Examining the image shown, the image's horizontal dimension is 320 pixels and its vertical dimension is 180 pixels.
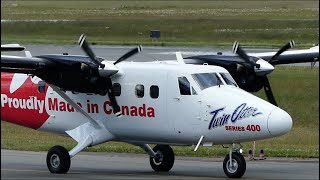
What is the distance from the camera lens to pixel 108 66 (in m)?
27.4

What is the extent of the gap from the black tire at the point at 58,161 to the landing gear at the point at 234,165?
3.81 meters

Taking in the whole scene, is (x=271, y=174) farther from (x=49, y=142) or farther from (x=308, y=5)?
(x=49, y=142)

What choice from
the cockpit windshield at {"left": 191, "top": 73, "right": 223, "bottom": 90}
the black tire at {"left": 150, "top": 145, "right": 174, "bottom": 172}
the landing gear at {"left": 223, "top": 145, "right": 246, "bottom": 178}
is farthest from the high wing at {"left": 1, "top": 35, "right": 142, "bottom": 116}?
the landing gear at {"left": 223, "top": 145, "right": 246, "bottom": 178}

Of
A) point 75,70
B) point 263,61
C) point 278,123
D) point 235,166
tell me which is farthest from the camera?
point 263,61

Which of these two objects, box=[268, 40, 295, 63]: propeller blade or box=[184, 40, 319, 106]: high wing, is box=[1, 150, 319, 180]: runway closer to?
box=[184, 40, 319, 106]: high wing

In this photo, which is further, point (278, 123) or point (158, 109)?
point (158, 109)

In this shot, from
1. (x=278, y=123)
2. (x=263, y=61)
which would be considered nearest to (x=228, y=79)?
(x=263, y=61)

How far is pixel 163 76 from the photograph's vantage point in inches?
1075

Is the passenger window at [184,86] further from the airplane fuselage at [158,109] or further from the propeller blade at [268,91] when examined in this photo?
the propeller blade at [268,91]

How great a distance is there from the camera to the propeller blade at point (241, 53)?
28047 mm

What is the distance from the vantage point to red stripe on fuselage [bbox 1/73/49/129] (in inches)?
1142

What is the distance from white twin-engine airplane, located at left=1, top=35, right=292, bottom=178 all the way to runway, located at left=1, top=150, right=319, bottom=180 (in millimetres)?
646

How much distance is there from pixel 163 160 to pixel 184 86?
2.50 m

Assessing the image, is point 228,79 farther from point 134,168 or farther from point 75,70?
point 134,168
